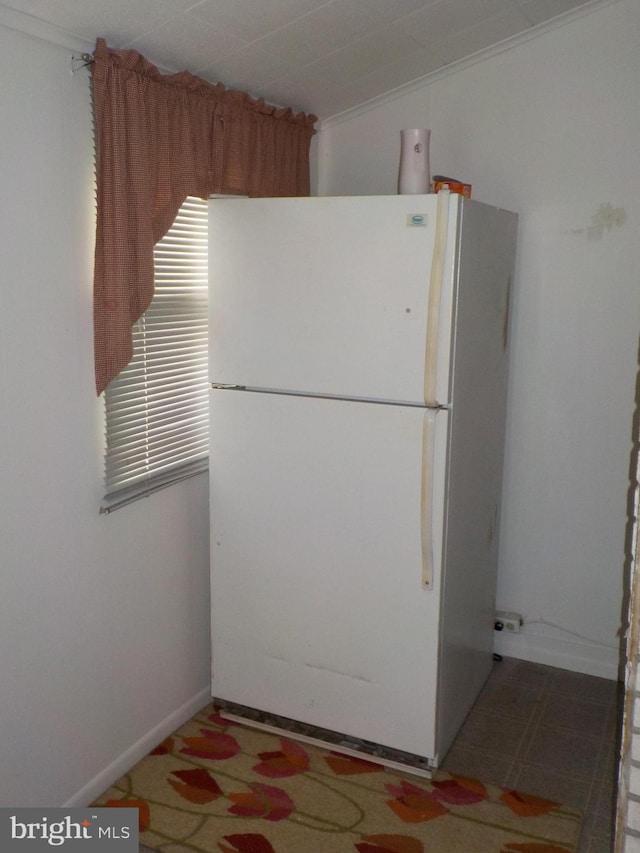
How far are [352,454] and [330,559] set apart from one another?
357 mm

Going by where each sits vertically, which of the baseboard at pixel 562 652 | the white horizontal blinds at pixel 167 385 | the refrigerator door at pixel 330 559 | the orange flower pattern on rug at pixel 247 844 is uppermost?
the white horizontal blinds at pixel 167 385

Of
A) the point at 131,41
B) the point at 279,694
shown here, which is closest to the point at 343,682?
the point at 279,694

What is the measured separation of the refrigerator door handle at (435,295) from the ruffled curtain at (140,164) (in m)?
0.74

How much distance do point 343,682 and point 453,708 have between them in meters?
0.40

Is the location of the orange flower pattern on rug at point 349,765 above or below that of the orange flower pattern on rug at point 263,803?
above

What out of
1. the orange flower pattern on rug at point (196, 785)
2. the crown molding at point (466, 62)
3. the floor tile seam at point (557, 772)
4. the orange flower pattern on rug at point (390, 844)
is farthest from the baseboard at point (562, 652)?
the crown molding at point (466, 62)

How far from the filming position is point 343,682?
2586mm

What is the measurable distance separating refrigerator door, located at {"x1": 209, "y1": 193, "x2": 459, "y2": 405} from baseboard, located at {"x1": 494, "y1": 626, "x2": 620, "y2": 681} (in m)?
1.45

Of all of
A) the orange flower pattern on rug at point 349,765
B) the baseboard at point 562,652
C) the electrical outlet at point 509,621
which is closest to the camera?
the orange flower pattern on rug at point 349,765

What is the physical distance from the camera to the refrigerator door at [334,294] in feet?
7.47

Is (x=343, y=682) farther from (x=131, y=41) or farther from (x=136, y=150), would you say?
(x=131, y=41)

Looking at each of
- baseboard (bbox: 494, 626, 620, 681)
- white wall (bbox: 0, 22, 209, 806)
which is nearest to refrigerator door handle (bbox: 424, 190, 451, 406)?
white wall (bbox: 0, 22, 209, 806)

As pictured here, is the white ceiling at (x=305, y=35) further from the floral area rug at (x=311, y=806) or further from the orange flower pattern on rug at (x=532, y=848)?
the orange flower pattern on rug at (x=532, y=848)

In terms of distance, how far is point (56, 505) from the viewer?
2160 millimetres
